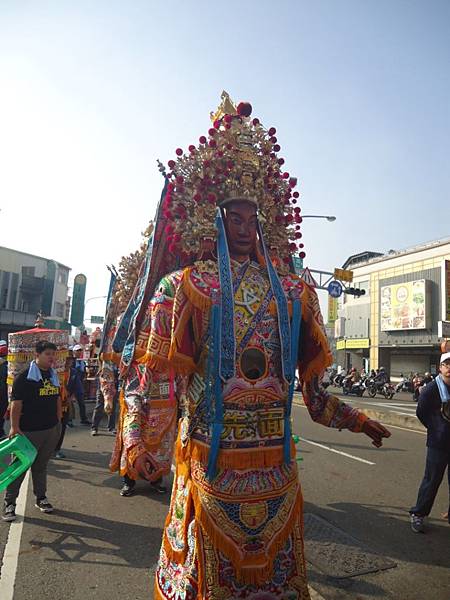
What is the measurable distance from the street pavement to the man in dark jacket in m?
0.27

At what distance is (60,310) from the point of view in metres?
52.9

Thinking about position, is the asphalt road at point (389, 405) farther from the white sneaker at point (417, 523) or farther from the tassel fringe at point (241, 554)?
the tassel fringe at point (241, 554)

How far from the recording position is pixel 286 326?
2354 mm

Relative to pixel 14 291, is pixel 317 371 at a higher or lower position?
lower

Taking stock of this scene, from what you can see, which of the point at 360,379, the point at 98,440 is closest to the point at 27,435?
the point at 98,440

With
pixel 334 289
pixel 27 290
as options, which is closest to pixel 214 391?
pixel 334 289

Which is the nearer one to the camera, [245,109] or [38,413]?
[245,109]

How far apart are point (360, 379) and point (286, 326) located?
990 inches

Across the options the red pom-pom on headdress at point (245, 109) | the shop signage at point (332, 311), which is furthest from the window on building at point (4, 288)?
the red pom-pom on headdress at point (245, 109)

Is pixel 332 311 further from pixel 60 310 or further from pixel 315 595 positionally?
pixel 315 595

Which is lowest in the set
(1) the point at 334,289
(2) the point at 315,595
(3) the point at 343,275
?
(2) the point at 315,595

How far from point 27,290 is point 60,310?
23.2 ft

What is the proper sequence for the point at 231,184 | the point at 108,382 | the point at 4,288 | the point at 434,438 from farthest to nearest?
the point at 4,288, the point at 108,382, the point at 434,438, the point at 231,184

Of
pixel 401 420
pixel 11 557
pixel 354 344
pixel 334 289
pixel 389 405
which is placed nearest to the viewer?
pixel 11 557
